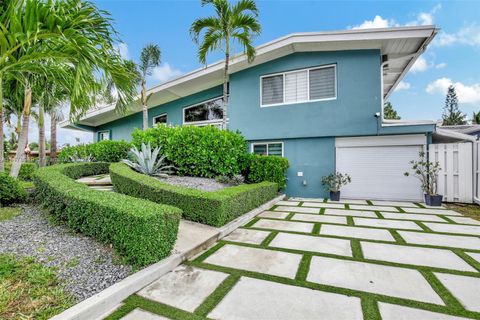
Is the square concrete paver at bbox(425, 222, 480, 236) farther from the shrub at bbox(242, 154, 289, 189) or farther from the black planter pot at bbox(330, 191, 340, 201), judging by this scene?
the shrub at bbox(242, 154, 289, 189)

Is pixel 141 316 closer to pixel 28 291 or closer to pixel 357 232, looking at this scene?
pixel 28 291

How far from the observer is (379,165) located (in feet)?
26.8

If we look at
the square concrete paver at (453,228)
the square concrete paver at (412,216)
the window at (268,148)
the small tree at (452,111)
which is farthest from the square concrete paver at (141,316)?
the small tree at (452,111)

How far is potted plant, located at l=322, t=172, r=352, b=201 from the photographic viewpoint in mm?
7948

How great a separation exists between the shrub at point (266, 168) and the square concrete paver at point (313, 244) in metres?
4.10

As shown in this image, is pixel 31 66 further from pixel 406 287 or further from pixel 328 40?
pixel 328 40

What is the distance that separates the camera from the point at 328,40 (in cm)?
792

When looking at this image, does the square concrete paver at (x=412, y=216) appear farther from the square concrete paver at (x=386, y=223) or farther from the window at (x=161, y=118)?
the window at (x=161, y=118)

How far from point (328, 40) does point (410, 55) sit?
3.18 m

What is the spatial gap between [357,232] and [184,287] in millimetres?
3434

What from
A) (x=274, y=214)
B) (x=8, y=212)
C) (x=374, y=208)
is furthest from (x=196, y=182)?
(x=374, y=208)

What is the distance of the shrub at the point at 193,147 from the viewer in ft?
22.2

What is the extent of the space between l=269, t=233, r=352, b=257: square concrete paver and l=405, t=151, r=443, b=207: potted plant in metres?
4.98

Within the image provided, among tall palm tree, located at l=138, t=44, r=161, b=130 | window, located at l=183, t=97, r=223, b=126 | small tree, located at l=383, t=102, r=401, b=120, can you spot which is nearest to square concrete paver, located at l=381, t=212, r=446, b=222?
window, located at l=183, t=97, r=223, b=126
